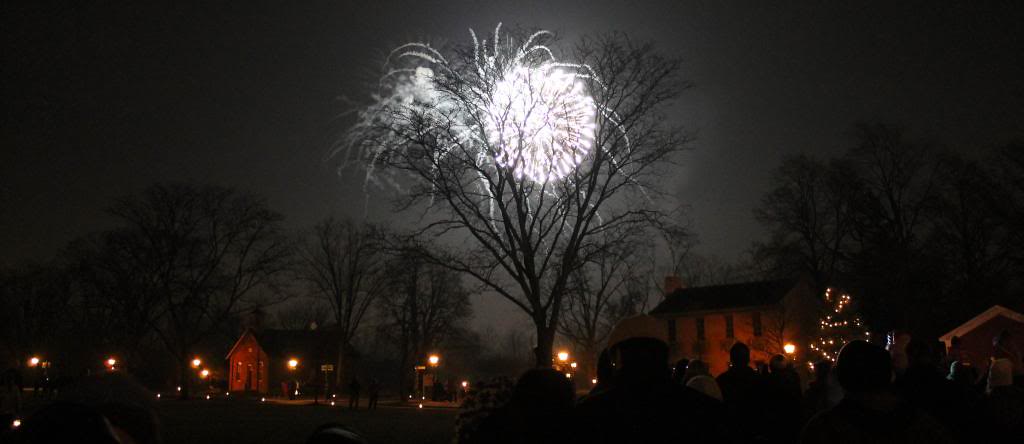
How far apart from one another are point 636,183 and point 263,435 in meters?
12.8

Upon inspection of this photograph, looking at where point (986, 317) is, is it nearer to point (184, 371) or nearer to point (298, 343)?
point (184, 371)

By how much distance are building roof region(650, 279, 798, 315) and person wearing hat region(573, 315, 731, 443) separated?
52557mm

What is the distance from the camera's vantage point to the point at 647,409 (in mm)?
3547

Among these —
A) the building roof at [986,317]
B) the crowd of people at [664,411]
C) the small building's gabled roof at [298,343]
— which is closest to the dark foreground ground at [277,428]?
the crowd of people at [664,411]

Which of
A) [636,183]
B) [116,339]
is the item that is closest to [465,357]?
[116,339]

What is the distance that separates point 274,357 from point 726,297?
4178cm

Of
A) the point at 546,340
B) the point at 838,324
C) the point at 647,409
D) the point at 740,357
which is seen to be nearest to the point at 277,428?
the point at 546,340

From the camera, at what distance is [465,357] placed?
110 metres

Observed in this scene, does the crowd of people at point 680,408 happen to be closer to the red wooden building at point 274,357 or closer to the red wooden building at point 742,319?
the red wooden building at point 742,319

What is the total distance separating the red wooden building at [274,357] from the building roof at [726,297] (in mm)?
31235

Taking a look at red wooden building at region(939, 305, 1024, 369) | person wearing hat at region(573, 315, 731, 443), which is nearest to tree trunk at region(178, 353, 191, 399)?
red wooden building at region(939, 305, 1024, 369)

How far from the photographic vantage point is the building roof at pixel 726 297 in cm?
5531

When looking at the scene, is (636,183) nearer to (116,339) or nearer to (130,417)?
(130,417)

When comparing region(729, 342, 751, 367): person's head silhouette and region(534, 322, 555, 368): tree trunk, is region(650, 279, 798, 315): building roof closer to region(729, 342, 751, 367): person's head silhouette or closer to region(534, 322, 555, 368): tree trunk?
region(534, 322, 555, 368): tree trunk
